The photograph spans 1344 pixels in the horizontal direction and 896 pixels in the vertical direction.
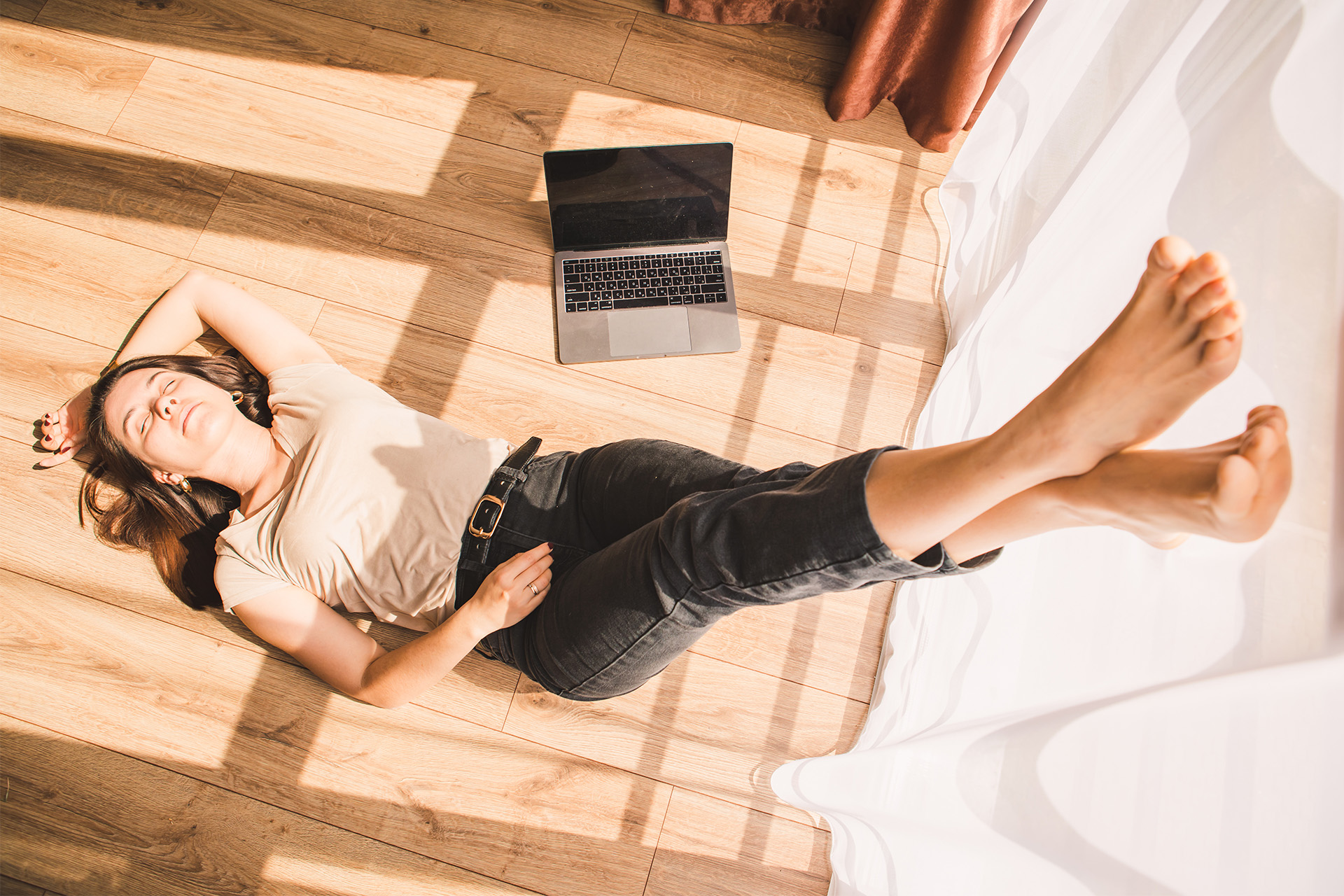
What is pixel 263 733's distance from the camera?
1.34 m

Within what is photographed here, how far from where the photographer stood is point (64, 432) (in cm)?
142

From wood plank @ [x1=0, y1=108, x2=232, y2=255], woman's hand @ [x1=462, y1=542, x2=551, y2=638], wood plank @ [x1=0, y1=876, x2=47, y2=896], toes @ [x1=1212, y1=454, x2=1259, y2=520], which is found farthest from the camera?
wood plank @ [x1=0, y1=108, x2=232, y2=255]

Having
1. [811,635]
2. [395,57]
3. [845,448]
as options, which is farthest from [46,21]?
[811,635]

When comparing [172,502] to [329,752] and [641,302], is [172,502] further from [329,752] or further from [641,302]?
[641,302]

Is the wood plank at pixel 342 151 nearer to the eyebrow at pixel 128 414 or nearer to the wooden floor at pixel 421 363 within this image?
the wooden floor at pixel 421 363

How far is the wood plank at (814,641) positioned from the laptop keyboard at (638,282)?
649 mm

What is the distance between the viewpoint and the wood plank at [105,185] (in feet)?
5.35

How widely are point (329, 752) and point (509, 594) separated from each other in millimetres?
509

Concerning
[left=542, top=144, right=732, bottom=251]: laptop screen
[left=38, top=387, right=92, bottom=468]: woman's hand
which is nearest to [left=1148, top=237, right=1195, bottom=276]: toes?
[left=542, top=144, right=732, bottom=251]: laptop screen

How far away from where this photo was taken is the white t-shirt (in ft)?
3.99

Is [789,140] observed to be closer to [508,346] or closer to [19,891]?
[508,346]

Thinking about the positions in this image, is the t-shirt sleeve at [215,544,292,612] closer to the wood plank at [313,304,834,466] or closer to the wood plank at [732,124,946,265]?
the wood plank at [313,304,834,466]

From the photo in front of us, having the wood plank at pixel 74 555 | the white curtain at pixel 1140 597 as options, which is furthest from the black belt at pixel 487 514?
the white curtain at pixel 1140 597

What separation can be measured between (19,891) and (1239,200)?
6.64 ft
